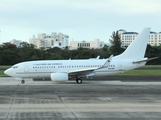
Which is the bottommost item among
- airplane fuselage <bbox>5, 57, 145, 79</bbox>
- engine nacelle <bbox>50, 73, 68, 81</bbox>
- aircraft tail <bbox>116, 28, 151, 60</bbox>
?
engine nacelle <bbox>50, 73, 68, 81</bbox>

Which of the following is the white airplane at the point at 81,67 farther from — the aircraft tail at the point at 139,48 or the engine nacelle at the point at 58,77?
the engine nacelle at the point at 58,77

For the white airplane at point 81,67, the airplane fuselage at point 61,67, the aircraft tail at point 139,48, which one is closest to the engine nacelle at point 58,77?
the white airplane at point 81,67

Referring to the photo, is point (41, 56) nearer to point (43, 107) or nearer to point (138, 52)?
point (138, 52)

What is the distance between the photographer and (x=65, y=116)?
1252 centimetres

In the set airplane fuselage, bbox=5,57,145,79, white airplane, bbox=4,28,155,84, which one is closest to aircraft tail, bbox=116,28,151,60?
white airplane, bbox=4,28,155,84

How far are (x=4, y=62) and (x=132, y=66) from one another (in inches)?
2197

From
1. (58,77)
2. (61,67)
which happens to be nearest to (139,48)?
(61,67)

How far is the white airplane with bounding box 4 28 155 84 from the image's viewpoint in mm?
32406

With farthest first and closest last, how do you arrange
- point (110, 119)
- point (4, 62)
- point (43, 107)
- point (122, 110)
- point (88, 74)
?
point (4, 62) < point (88, 74) < point (43, 107) < point (122, 110) < point (110, 119)

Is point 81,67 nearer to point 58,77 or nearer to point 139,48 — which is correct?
point 58,77

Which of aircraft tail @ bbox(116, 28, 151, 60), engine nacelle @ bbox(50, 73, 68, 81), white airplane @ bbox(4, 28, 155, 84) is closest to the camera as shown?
engine nacelle @ bbox(50, 73, 68, 81)

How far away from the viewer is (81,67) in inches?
1307

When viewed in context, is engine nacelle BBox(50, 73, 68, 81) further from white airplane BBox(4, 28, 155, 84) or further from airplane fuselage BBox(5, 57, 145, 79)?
airplane fuselage BBox(5, 57, 145, 79)

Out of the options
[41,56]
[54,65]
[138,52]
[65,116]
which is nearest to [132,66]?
[138,52]
